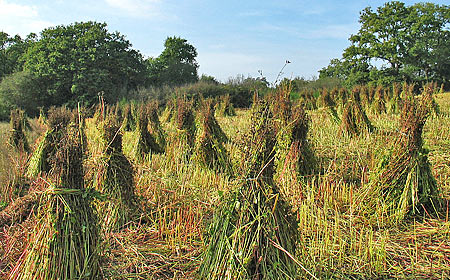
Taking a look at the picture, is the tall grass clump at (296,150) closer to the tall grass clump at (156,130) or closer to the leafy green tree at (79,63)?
the tall grass clump at (156,130)

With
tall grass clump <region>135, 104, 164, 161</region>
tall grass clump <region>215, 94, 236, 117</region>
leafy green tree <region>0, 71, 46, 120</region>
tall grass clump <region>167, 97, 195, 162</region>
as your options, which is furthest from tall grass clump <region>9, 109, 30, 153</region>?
leafy green tree <region>0, 71, 46, 120</region>

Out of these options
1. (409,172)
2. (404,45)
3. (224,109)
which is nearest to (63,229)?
(409,172)

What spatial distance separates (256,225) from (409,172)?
2.31m

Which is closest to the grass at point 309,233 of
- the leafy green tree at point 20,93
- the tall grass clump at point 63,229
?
the tall grass clump at point 63,229

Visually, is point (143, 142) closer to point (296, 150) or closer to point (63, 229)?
point (296, 150)

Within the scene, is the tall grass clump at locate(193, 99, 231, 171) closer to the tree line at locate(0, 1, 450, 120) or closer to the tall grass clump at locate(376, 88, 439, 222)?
the tall grass clump at locate(376, 88, 439, 222)

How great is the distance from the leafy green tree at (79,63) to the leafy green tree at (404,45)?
19650 millimetres

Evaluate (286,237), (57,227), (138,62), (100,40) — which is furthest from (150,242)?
(138,62)

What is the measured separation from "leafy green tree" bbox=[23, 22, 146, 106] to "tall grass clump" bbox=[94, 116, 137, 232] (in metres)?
17.7

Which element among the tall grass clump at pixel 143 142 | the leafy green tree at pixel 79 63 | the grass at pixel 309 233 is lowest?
the grass at pixel 309 233

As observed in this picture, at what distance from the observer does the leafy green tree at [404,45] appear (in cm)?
2759

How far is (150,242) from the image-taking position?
3.49m

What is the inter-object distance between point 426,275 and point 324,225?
0.91m

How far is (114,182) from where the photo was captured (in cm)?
384
